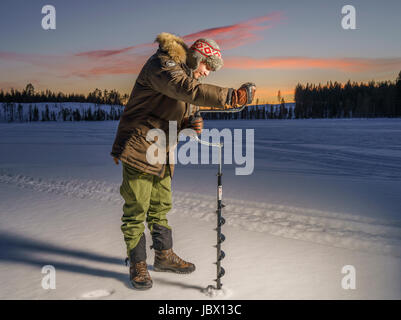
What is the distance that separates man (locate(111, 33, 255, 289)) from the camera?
2.29 meters

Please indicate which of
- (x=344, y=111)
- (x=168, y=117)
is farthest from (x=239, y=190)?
(x=344, y=111)

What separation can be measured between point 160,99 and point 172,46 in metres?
0.40

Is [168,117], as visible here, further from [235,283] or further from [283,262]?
[283,262]

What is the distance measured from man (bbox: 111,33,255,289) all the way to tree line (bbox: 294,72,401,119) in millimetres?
81644

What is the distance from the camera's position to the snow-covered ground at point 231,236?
271 centimetres

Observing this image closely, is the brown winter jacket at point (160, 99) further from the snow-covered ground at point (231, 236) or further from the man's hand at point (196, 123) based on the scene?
the snow-covered ground at point (231, 236)

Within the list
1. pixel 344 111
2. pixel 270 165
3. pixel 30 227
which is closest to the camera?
pixel 30 227

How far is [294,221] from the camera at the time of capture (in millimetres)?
4215

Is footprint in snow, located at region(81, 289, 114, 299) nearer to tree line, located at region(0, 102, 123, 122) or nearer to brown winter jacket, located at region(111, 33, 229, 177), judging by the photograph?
brown winter jacket, located at region(111, 33, 229, 177)

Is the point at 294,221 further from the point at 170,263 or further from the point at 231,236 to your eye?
the point at 170,263

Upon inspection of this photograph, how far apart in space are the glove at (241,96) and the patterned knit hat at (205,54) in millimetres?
341

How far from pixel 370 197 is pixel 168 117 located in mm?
4267

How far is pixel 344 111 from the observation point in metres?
91.7

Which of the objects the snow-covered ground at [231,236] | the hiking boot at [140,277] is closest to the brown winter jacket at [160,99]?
the hiking boot at [140,277]
